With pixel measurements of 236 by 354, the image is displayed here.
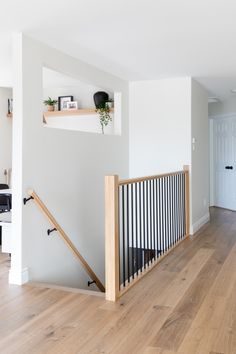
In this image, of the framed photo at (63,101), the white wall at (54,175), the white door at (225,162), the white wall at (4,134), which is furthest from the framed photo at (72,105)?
the white door at (225,162)

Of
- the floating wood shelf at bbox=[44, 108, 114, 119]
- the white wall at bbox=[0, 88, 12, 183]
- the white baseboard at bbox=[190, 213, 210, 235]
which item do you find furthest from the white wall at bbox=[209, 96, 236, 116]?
the white wall at bbox=[0, 88, 12, 183]

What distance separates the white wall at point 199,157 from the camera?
5637 millimetres

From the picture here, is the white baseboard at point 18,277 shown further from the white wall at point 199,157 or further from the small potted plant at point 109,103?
the small potted plant at point 109,103

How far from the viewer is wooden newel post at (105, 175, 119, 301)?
117 inches

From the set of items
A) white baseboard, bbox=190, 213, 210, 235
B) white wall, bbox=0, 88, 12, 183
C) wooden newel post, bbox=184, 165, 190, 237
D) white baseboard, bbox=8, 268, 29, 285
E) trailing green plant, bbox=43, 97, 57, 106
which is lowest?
white baseboard, bbox=8, 268, 29, 285

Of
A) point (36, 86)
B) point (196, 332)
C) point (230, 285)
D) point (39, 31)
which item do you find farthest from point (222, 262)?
point (39, 31)

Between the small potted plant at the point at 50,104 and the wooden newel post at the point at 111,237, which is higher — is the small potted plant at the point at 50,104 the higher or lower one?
the higher one

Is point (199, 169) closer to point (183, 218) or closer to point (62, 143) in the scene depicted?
point (183, 218)

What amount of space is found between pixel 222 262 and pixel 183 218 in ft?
4.37

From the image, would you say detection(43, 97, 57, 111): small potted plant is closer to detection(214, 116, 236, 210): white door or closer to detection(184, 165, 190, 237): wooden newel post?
detection(184, 165, 190, 237): wooden newel post

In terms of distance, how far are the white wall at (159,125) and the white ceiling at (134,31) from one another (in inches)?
26.5

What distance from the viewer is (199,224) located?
5977mm

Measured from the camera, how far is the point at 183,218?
531cm

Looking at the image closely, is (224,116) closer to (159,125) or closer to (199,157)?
(199,157)
